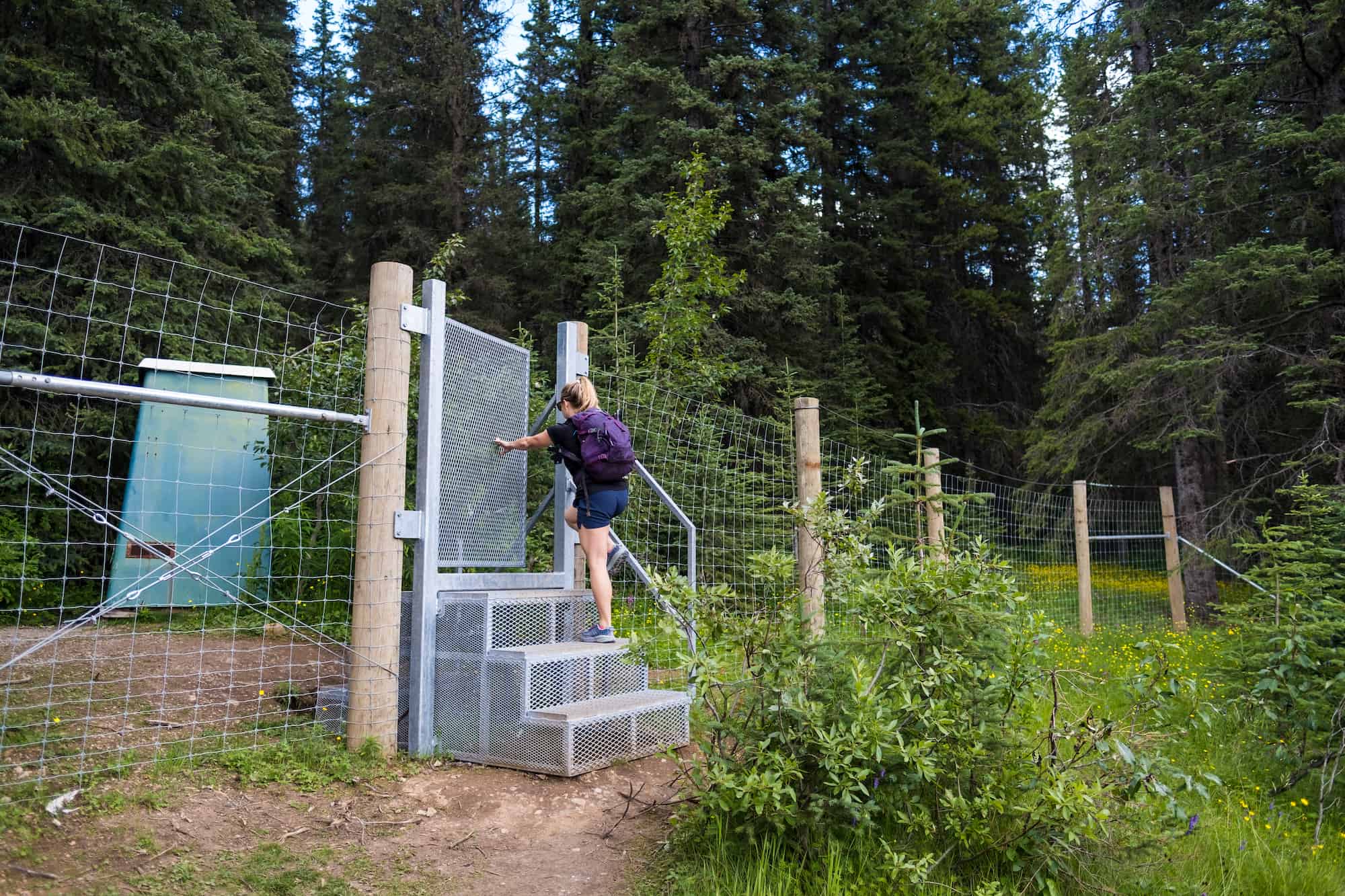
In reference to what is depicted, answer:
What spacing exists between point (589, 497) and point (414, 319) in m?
1.25

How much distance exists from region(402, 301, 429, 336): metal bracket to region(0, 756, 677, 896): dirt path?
78.1 inches

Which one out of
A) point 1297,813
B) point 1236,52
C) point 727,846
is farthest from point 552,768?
point 1236,52

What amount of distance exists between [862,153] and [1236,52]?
11.1 m

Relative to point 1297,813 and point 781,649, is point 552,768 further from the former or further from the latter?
point 1297,813

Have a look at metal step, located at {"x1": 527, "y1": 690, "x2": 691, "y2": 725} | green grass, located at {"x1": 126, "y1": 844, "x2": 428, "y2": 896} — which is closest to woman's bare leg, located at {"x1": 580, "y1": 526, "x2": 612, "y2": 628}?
metal step, located at {"x1": 527, "y1": 690, "x2": 691, "y2": 725}

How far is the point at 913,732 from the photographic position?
3.32 metres

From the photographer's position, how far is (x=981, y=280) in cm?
2362

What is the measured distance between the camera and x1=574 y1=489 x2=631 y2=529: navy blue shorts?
4.96 metres

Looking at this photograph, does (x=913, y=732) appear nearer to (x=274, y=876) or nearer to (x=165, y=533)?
(x=274, y=876)

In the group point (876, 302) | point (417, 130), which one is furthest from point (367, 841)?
point (417, 130)

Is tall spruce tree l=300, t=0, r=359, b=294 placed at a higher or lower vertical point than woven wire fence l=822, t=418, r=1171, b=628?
higher

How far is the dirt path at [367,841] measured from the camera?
9.76 feet

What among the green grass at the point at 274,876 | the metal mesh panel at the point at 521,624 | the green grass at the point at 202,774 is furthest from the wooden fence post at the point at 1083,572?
the green grass at the point at 274,876

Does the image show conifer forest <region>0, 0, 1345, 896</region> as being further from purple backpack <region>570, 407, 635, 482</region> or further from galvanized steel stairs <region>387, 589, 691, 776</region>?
purple backpack <region>570, 407, 635, 482</region>
